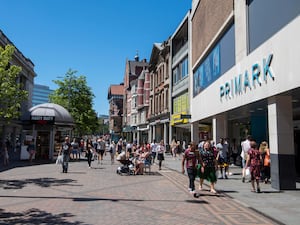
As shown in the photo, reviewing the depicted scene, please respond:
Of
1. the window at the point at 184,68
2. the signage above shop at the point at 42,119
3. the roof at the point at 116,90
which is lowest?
the signage above shop at the point at 42,119

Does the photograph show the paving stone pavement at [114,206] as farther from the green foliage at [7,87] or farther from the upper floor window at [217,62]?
the upper floor window at [217,62]

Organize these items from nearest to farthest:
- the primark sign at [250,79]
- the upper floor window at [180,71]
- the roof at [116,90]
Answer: the primark sign at [250,79], the upper floor window at [180,71], the roof at [116,90]

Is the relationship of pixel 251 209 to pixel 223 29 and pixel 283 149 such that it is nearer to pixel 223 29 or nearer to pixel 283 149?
pixel 283 149

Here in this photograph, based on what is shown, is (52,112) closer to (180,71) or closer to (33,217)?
(180,71)

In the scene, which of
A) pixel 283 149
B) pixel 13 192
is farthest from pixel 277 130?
pixel 13 192

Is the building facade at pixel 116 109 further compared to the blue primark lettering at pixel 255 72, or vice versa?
the building facade at pixel 116 109

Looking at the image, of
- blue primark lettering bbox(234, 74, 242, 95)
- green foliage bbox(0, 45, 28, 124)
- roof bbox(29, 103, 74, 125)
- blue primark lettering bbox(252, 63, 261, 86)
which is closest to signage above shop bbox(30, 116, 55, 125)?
roof bbox(29, 103, 74, 125)

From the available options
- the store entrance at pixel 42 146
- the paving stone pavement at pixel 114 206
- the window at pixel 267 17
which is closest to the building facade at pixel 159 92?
the store entrance at pixel 42 146

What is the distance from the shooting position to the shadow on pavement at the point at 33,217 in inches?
250

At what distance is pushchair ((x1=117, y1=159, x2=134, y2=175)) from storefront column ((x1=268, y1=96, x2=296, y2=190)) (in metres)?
7.38

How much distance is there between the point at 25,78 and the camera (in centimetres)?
4712

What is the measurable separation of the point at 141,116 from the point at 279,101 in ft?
151

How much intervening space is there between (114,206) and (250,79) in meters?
7.97

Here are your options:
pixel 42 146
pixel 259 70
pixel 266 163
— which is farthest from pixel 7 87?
pixel 266 163
